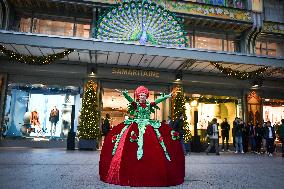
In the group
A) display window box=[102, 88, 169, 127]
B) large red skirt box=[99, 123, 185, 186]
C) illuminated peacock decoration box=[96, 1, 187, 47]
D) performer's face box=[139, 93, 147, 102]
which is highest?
illuminated peacock decoration box=[96, 1, 187, 47]

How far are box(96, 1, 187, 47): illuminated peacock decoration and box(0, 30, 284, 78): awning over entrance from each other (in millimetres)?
1048

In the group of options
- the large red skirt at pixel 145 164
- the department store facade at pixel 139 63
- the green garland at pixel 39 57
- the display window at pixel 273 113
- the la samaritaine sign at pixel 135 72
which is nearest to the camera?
the large red skirt at pixel 145 164

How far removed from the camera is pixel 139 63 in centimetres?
1377

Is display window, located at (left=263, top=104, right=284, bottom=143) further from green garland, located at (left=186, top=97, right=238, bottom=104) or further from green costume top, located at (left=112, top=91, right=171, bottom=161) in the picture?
green costume top, located at (left=112, top=91, right=171, bottom=161)

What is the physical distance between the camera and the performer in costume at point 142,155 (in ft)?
12.8

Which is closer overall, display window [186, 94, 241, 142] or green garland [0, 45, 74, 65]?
green garland [0, 45, 74, 65]

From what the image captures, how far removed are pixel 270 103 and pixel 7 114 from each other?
15.5 m

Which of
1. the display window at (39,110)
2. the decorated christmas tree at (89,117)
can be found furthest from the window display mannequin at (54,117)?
the decorated christmas tree at (89,117)

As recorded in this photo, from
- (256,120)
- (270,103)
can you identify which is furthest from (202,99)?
(270,103)

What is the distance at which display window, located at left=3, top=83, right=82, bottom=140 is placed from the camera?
1321 centimetres

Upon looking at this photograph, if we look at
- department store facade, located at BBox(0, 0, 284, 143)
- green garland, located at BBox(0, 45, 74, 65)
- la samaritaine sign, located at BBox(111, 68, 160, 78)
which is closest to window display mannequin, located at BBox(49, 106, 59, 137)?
department store facade, located at BBox(0, 0, 284, 143)

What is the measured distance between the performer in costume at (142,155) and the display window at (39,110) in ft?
31.9

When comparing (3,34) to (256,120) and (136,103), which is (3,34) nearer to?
(136,103)

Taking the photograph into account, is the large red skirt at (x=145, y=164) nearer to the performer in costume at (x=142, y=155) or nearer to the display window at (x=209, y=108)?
the performer in costume at (x=142, y=155)
